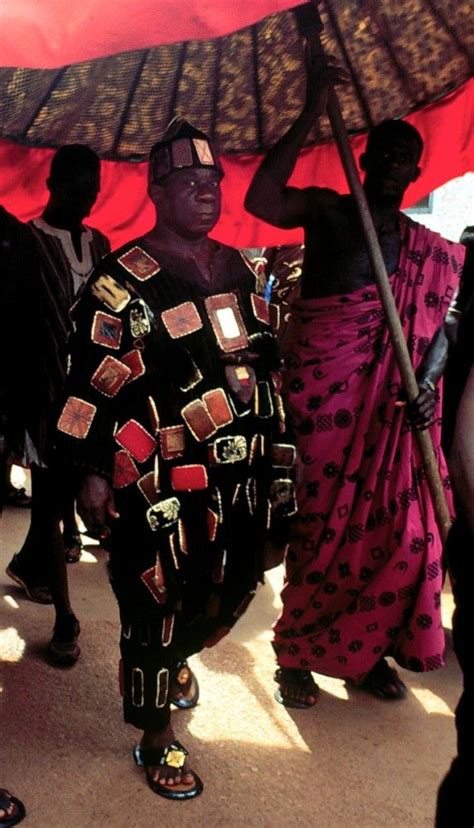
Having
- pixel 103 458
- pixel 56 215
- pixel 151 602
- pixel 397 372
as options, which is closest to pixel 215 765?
pixel 151 602

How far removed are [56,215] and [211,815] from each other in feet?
7.53

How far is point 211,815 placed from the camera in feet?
8.29

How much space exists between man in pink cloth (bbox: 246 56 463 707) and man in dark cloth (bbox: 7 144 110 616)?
0.87m

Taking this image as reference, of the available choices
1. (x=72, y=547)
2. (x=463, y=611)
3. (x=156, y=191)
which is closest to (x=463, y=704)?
(x=463, y=611)

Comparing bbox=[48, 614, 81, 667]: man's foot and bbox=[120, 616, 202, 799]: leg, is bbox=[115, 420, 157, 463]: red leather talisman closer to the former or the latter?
bbox=[120, 616, 202, 799]: leg

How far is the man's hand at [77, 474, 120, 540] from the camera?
244 centimetres

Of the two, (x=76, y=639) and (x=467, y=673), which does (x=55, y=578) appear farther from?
(x=467, y=673)

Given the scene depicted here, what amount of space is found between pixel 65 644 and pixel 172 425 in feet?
4.68

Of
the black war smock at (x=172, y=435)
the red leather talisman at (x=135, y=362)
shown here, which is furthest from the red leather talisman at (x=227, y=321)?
the red leather talisman at (x=135, y=362)

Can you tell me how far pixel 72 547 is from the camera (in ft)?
15.4

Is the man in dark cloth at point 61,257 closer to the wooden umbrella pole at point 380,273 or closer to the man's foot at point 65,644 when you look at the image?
the man's foot at point 65,644

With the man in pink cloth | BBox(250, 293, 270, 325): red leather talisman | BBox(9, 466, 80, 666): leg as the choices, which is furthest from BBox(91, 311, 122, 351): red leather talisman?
BBox(9, 466, 80, 666): leg

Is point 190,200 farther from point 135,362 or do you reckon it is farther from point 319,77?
point 319,77

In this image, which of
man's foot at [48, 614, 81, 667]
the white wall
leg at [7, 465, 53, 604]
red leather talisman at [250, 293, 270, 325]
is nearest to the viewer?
red leather talisman at [250, 293, 270, 325]
